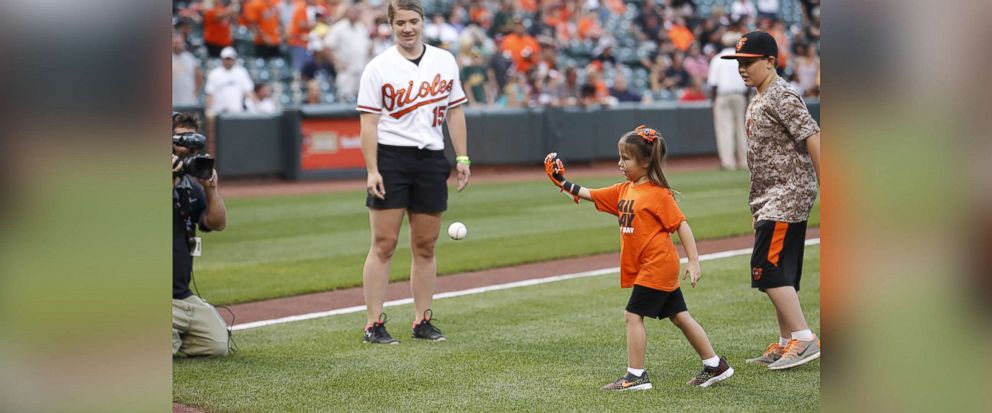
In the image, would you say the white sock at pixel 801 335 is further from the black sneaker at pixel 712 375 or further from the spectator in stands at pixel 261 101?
the spectator in stands at pixel 261 101

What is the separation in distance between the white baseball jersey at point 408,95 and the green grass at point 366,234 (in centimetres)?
259

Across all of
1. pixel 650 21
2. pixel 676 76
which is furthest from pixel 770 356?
pixel 650 21

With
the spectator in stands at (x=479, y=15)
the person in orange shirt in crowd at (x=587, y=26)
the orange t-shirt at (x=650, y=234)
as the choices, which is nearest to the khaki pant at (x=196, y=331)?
the orange t-shirt at (x=650, y=234)

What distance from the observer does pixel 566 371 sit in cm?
621

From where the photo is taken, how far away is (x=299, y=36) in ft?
66.1

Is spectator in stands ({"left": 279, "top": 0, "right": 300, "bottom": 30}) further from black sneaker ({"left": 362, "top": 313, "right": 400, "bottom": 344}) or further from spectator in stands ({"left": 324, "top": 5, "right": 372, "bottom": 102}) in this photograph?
black sneaker ({"left": 362, "top": 313, "right": 400, "bottom": 344})

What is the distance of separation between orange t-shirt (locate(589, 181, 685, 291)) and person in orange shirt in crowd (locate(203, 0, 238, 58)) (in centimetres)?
1445

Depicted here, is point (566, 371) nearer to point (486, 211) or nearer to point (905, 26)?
point (905, 26)

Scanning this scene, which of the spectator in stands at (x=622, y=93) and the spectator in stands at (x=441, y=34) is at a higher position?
the spectator in stands at (x=441, y=34)

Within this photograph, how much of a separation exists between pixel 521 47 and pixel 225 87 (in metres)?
6.99

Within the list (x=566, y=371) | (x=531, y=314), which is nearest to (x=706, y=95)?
(x=531, y=314)

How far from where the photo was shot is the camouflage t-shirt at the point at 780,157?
6.02m

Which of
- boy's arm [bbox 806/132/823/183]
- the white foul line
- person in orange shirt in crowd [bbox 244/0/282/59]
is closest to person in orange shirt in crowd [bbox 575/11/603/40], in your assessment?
person in orange shirt in crowd [bbox 244/0/282/59]

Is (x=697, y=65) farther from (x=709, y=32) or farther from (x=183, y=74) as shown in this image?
(x=183, y=74)
